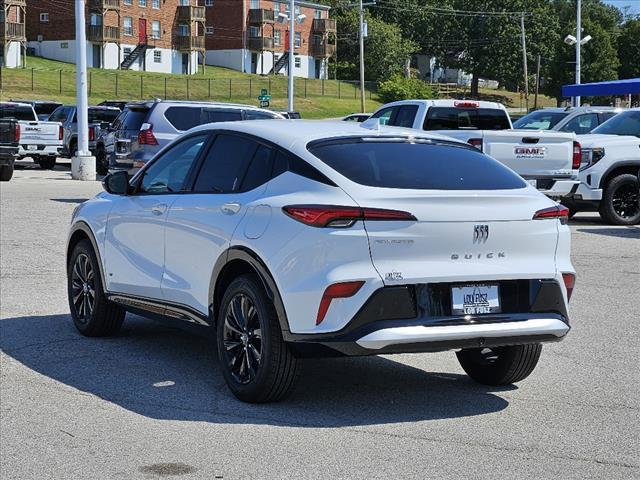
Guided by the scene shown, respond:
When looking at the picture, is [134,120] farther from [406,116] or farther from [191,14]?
[191,14]

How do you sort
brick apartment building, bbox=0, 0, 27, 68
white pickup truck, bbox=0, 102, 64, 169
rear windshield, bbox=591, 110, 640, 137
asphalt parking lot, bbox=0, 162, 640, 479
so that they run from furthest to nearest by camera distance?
brick apartment building, bbox=0, 0, 27, 68, white pickup truck, bbox=0, 102, 64, 169, rear windshield, bbox=591, 110, 640, 137, asphalt parking lot, bbox=0, 162, 640, 479

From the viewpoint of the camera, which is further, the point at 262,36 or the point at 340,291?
the point at 262,36

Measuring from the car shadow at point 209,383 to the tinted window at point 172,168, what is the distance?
1038mm

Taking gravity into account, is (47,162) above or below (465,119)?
below

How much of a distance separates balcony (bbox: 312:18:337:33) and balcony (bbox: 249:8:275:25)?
21.1 ft

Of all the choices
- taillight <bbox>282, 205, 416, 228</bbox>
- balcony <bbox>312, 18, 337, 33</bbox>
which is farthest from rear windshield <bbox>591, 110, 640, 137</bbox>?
balcony <bbox>312, 18, 337, 33</bbox>

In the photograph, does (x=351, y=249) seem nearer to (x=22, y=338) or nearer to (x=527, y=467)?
(x=527, y=467)

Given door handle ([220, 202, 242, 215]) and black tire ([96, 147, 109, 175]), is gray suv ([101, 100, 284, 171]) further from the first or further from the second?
door handle ([220, 202, 242, 215])

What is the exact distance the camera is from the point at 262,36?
329 ft

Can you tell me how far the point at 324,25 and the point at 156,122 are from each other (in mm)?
86842

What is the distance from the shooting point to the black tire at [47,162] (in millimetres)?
35375

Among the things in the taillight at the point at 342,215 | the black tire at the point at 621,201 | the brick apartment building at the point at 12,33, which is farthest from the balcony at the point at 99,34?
the taillight at the point at 342,215

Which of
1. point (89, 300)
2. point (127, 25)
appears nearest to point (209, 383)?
point (89, 300)

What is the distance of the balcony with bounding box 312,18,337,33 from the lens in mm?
106062
